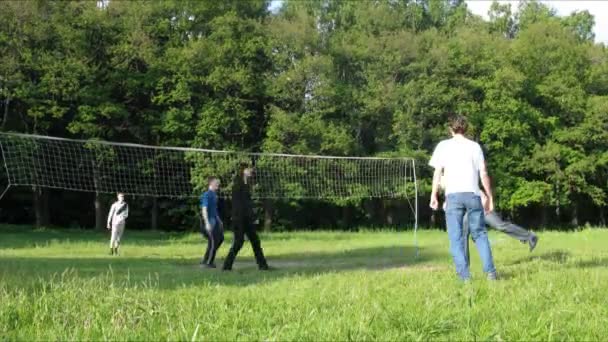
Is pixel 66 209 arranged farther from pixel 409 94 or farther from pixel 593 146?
pixel 593 146

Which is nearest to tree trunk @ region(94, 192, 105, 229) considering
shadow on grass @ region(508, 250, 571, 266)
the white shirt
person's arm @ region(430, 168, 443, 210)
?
the white shirt

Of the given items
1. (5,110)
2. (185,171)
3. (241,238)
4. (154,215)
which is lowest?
(154,215)

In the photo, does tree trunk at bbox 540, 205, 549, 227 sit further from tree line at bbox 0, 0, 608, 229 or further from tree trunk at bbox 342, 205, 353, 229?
tree trunk at bbox 342, 205, 353, 229

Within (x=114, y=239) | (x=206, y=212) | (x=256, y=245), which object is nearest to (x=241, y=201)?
(x=256, y=245)

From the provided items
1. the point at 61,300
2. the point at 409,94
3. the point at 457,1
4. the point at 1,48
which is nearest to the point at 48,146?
the point at 1,48

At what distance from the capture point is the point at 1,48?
29125 mm

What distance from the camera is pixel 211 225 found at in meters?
12.4

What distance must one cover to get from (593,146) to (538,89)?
445cm

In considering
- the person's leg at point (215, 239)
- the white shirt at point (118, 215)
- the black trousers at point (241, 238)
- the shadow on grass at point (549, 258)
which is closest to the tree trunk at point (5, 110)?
the white shirt at point (118, 215)

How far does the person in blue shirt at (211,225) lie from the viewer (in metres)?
12.1

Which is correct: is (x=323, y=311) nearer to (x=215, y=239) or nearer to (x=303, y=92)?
(x=215, y=239)

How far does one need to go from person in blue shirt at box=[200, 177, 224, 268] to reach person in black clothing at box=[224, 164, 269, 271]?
1154 millimetres

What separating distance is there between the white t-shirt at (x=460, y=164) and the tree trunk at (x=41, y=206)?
86.1ft

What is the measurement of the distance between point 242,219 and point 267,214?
72.9 feet
